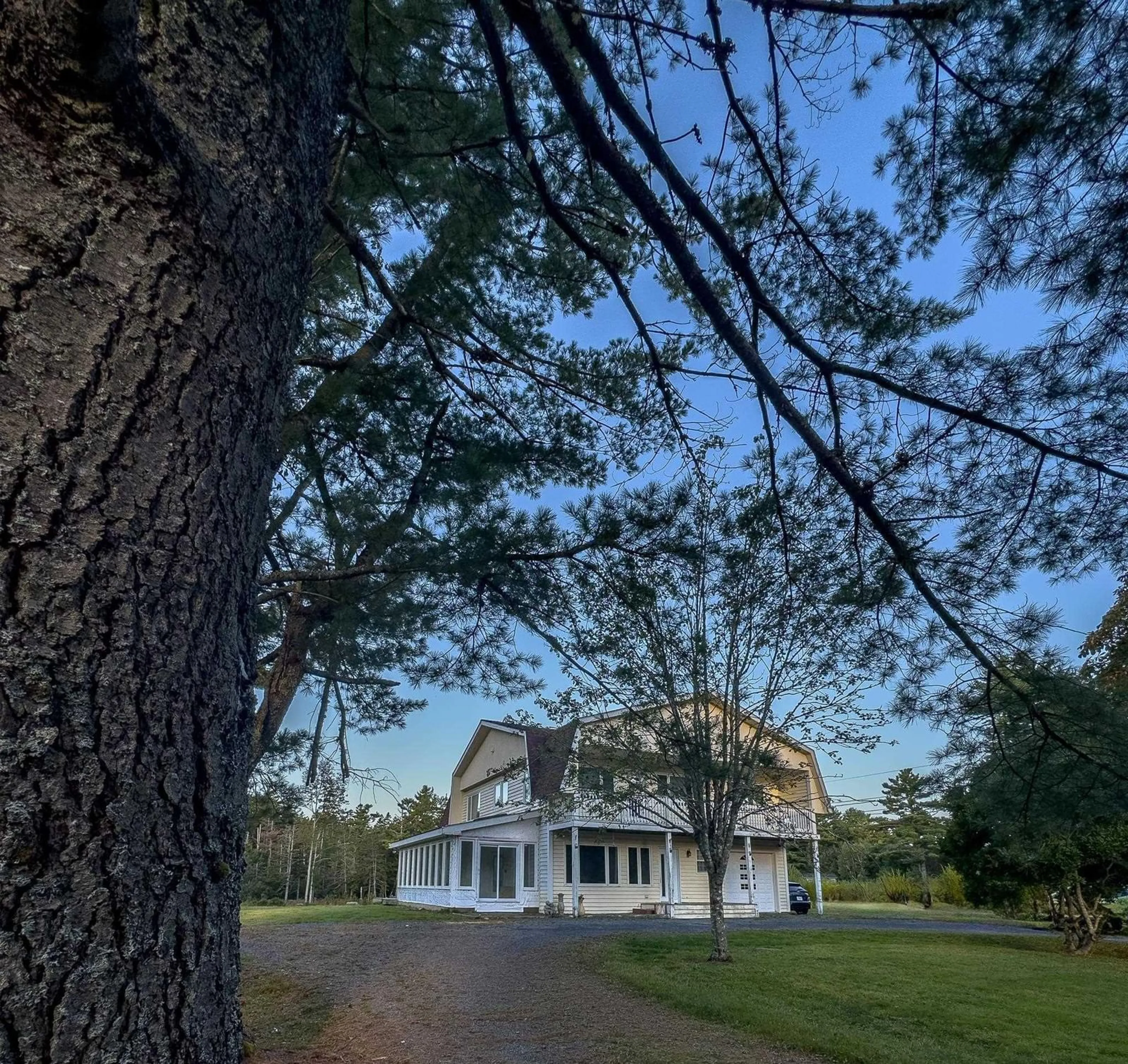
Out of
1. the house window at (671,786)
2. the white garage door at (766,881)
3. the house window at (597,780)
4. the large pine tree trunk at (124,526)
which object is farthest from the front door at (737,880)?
the large pine tree trunk at (124,526)

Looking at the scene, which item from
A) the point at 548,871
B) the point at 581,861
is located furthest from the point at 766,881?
the point at 548,871

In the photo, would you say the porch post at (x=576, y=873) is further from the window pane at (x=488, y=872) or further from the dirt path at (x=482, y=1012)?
the dirt path at (x=482, y=1012)

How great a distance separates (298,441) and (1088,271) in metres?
3.84

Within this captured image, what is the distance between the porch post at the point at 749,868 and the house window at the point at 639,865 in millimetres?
2739

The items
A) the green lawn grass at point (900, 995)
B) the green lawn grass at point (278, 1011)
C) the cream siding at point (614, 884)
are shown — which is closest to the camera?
the green lawn grass at point (278, 1011)

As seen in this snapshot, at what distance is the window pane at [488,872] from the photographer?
782 inches

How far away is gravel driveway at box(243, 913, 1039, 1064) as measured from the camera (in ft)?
17.6

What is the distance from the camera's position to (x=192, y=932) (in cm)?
95

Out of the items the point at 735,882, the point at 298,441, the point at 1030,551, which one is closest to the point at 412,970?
the point at 298,441

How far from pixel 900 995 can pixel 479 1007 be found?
454cm

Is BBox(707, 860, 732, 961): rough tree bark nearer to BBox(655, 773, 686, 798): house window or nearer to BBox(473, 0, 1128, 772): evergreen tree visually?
BBox(655, 773, 686, 798): house window

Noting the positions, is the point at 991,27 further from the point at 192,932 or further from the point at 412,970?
the point at 412,970

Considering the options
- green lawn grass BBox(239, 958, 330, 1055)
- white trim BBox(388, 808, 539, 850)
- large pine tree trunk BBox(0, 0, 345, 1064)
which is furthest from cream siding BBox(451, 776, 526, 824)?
large pine tree trunk BBox(0, 0, 345, 1064)

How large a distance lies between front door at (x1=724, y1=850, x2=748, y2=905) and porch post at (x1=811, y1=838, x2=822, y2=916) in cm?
192
